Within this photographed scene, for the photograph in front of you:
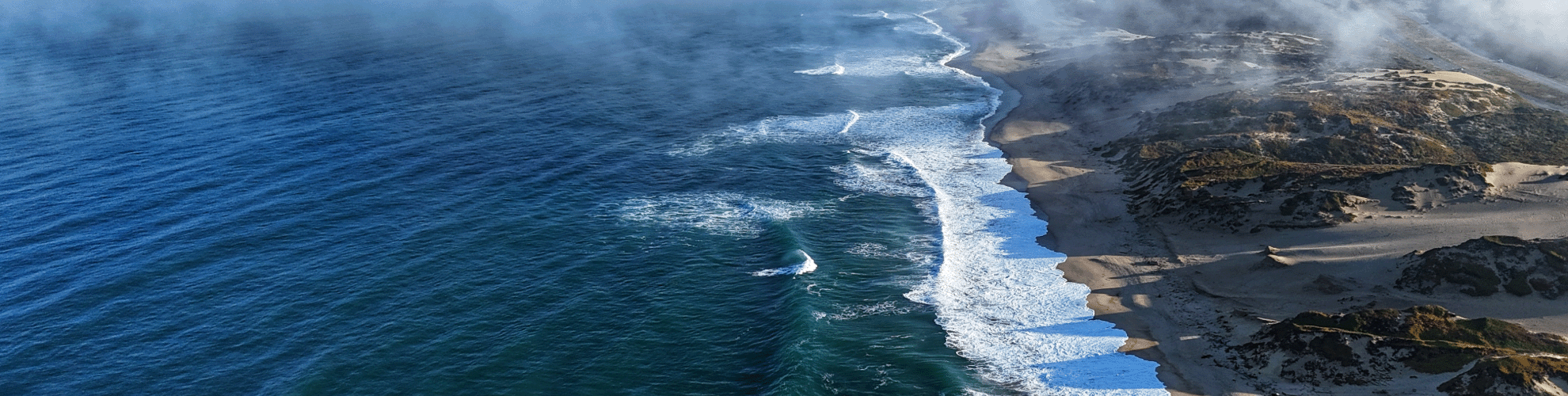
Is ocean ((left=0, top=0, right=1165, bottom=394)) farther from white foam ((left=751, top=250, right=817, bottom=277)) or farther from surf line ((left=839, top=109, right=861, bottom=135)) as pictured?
surf line ((left=839, top=109, right=861, bottom=135))

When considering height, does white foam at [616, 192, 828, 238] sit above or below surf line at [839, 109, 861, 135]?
below

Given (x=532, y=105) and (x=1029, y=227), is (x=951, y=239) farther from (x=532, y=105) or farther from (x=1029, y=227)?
(x=532, y=105)

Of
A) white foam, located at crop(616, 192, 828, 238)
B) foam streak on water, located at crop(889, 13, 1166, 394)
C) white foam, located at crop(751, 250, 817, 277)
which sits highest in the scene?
white foam, located at crop(616, 192, 828, 238)

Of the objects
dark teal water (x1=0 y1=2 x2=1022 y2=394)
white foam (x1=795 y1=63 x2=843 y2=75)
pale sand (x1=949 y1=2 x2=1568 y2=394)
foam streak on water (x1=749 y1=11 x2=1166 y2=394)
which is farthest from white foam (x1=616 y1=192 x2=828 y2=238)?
white foam (x1=795 y1=63 x2=843 y2=75)

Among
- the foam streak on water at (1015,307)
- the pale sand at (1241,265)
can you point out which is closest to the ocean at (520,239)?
the foam streak on water at (1015,307)

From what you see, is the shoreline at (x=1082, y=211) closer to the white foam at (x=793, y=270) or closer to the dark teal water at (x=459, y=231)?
the dark teal water at (x=459, y=231)
